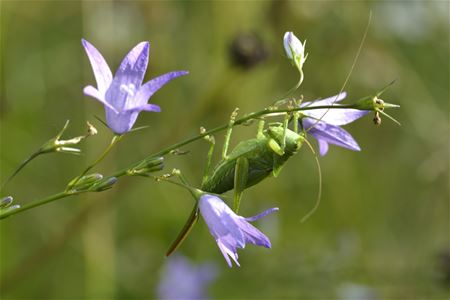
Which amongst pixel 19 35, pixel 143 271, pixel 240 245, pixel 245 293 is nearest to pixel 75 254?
pixel 143 271

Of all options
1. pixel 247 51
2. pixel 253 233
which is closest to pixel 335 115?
pixel 253 233

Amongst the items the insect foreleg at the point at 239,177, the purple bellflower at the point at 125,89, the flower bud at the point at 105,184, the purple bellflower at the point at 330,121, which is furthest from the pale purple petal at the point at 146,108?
the purple bellflower at the point at 330,121

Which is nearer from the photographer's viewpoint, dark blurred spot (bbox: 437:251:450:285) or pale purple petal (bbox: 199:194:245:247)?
pale purple petal (bbox: 199:194:245:247)

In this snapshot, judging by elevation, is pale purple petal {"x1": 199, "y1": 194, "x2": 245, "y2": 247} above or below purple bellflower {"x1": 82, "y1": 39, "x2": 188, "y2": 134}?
below

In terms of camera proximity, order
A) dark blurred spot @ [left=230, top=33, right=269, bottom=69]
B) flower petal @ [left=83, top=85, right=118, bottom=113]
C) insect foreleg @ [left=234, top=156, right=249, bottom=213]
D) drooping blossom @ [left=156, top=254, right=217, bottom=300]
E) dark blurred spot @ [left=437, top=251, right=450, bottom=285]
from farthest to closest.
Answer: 1. drooping blossom @ [left=156, top=254, right=217, bottom=300]
2. dark blurred spot @ [left=230, top=33, right=269, bottom=69]
3. dark blurred spot @ [left=437, top=251, right=450, bottom=285]
4. insect foreleg @ [left=234, top=156, right=249, bottom=213]
5. flower petal @ [left=83, top=85, right=118, bottom=113]

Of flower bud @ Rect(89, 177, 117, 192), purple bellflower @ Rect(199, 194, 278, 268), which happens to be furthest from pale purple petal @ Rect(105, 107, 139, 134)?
purple bellflower @ Rect(199, 194, 278, 268)

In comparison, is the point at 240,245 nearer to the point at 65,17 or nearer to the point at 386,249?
the point at 386,249

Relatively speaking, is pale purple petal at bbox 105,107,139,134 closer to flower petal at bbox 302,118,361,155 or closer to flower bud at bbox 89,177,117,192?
flower bud at bbox 89,177,117,192

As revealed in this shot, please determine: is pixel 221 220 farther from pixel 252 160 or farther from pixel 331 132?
pixel 331 132
